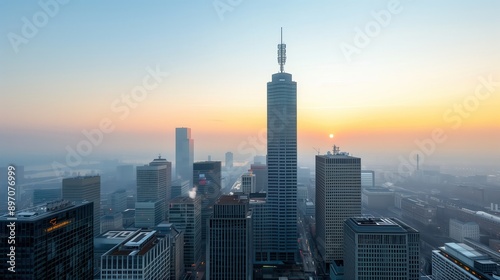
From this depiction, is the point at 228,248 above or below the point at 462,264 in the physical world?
above

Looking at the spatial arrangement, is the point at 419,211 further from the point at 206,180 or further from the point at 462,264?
the point at 206,180

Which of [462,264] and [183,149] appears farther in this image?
[183,149]

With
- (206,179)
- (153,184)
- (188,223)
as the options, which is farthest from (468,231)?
(153,184)

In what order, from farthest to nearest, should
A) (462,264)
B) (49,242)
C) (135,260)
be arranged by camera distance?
(462,264), (135,260), (49,242)

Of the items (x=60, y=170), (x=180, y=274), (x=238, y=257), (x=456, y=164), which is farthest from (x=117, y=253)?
(x=456, y=164)

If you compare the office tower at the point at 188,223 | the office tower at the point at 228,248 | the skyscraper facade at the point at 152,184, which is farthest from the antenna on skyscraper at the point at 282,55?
the skyscraper facade at the point at 152,184

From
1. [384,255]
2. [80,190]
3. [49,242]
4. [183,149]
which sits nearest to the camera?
[49,242]

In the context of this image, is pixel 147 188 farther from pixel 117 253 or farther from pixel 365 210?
pixel 365 210
